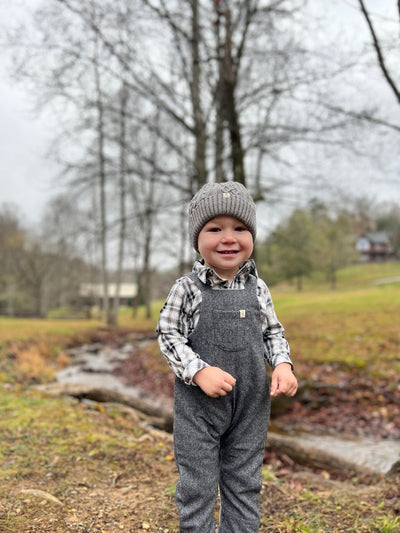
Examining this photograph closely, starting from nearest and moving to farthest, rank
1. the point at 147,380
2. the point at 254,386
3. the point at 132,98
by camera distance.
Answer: the point at 254,386, the point at 132,98, the point at 147,380

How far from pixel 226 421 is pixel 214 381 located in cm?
34

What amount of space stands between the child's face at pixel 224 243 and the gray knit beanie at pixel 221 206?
0.04 metres

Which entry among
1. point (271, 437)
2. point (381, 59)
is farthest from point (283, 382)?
point (381, 59)

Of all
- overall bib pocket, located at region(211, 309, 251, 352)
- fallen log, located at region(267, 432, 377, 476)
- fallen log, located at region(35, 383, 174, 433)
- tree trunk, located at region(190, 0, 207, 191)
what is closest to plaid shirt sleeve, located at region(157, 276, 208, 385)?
overall bib pocket, located at region(211, 309, 251, 352)

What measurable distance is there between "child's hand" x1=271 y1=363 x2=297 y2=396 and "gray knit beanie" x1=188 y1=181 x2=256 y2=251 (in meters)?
0.74

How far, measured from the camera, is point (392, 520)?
2.56 m

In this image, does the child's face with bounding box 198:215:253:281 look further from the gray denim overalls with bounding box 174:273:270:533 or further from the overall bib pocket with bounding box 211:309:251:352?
the overall bib pocket with bounding box 211:309:251:352

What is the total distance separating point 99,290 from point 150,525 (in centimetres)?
4374

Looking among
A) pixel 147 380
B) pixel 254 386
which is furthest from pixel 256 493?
pixel 147 380

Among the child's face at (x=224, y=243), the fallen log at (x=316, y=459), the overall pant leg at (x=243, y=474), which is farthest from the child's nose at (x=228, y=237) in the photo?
the fallen log at (x=316, y=459)

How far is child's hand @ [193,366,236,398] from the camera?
1800 mm

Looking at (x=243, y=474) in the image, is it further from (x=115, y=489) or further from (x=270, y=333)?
(x=115, y=489)

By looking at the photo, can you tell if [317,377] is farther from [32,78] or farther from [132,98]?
[32,78]

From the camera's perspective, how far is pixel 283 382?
194 cm
